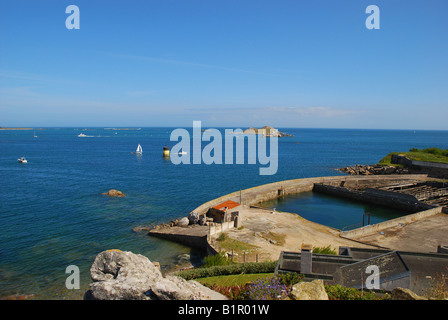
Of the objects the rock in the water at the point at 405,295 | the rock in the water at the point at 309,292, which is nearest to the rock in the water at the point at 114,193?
the rock in the water at the point at 309,292

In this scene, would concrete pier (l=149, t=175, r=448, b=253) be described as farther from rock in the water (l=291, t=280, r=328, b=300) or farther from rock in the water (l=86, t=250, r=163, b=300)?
rock in the water (l=291, t=280, r=328, b=300)

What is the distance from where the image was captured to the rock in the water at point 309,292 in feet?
27.5

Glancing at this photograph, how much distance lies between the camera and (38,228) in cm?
3294

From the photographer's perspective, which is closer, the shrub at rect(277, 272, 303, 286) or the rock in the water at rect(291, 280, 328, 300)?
the rock in the water at rect(291, 280, 328, 300)

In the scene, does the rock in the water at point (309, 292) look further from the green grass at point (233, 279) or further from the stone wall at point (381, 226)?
the stone wall at point (381, 226)

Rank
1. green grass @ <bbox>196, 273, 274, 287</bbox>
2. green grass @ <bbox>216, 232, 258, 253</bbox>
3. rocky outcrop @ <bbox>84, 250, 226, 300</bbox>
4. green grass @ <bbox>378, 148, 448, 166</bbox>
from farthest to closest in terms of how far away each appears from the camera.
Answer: green grass @ <bbox>378, 148, 448, 166</bbox>
green grass @ <bbox>216, 232, 258, 253</bbox>
green grass @ <bbox>196, 273, 274, 287</bbox>
rocky outcrop @ <bbox>84, 250, 226, 300</bbox>

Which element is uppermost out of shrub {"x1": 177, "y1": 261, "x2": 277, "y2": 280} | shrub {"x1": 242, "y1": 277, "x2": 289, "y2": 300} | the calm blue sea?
shrub {"x1": 242, "y1": 277, "x2": 289, "y2": 300}

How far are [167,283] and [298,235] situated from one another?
21483 millimetres

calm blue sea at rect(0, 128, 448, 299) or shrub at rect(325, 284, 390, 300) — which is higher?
shrub at rect(325, 284, 390, 300)

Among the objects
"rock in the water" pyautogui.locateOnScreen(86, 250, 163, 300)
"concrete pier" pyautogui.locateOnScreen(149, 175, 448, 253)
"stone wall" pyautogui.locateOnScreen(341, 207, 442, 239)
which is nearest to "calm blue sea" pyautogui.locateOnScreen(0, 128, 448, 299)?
"concrete pier" pyautogui.locateOnScreen(149, 175, 448, 253)

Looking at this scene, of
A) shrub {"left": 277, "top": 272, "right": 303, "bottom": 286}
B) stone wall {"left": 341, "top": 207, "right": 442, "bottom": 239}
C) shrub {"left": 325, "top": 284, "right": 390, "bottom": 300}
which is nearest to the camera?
shrub {"left": 325, "top": 284, "right": 390, "bottom": 300}

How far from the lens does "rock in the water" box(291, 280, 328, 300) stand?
839 cm

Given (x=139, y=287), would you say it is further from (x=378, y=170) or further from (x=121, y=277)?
(x=378, y=170)
